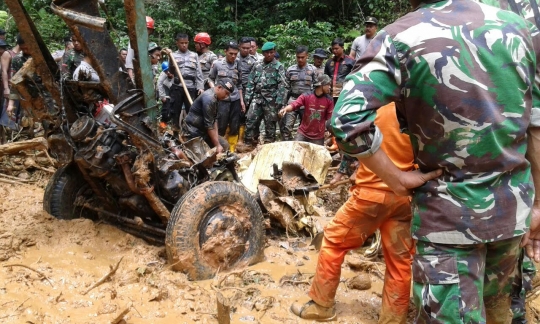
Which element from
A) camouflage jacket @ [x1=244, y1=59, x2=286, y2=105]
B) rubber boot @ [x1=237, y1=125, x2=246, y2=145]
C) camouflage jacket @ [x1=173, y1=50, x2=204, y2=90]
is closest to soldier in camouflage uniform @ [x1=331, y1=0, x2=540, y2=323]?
camouflage jacket @ [x1=244, y1=59, x2=286, y2=105]

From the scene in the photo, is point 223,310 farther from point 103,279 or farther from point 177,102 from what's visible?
point 177,102

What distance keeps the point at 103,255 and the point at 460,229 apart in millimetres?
3334

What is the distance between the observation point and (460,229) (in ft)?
6.20

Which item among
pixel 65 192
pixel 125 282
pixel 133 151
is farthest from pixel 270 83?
pixel 125 282

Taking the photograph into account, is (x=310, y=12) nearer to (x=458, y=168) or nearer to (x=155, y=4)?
(x=155, y=4)

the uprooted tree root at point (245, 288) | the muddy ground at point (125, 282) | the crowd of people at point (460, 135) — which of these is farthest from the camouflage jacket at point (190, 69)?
the crowd of people at point (460, 135)

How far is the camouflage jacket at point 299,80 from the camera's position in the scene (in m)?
9.40

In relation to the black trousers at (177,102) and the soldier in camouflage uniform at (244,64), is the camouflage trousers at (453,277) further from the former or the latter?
the soldier in camouflage uniform at (244,64)

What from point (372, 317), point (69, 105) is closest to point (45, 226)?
point (69, 105)

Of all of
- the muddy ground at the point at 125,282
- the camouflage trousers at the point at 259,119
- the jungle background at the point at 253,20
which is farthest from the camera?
the jungle background at the point at 253,20

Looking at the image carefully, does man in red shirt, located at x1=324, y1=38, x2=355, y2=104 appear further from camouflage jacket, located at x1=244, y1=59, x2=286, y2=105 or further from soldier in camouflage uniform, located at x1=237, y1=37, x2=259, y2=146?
soldier in camouflage uniform, located at x1=237, y1=37, x2=259, y2=146

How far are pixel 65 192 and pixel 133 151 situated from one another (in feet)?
3.74

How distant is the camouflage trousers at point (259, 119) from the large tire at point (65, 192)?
515 cm

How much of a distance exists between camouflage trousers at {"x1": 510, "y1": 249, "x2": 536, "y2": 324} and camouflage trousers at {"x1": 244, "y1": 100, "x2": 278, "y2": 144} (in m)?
6.80
